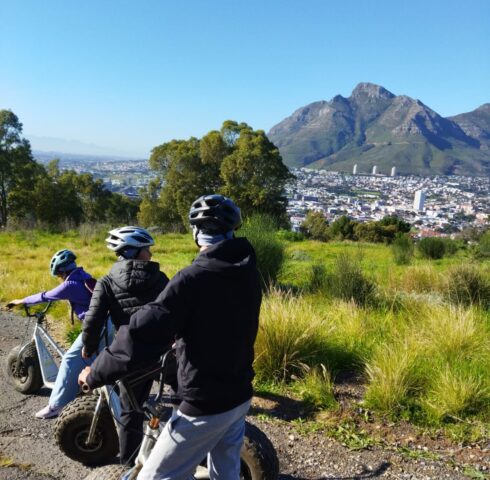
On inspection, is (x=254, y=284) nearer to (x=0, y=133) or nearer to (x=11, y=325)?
(x=11, y=325)

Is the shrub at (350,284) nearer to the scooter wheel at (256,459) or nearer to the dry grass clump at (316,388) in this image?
the dry grass clump at (316,388)

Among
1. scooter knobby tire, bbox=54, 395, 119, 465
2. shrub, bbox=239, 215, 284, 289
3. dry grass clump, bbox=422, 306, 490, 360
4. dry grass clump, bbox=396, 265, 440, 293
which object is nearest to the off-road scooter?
scooter knobby tire, bbox=54, 395, 119, 465

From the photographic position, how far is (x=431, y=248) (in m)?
15.8

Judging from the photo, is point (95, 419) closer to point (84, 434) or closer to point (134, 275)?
point (84, 434)

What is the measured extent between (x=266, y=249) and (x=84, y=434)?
573 cm

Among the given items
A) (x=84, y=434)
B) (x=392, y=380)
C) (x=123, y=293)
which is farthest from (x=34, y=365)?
(x=392, y=380)

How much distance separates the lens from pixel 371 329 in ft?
19.9

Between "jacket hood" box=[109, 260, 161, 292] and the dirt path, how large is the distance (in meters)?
1.52

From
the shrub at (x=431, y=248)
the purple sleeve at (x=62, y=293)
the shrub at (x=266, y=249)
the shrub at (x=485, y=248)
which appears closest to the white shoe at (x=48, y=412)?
the purple sleeve at (x=62, y=293)

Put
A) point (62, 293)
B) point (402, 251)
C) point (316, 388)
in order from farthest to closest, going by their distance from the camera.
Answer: point (402, 251), point (316, 388), point (62, 293)

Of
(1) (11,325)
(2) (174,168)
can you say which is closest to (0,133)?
(2) (174,168)

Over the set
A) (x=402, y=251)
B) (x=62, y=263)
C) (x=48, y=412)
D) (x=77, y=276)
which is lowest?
(x=48, y=412)

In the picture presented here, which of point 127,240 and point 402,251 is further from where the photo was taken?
point 402,251

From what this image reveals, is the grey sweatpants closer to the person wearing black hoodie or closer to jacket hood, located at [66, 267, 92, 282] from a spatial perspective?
the person wearing black hoodie
